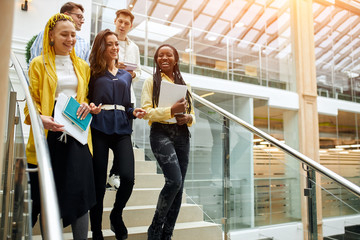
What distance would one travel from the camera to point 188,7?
8.21 metres

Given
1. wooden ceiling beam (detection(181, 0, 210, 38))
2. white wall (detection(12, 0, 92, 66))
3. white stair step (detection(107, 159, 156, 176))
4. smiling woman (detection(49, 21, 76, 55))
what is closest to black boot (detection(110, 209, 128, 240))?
smiling woman (detection(49, 21, 76, 55))

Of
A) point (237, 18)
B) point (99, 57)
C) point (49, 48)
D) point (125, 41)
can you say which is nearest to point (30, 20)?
point (125, 41)

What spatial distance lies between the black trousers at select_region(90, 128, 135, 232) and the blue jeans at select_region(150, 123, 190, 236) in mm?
223

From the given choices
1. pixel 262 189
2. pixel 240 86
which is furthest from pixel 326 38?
pixel 262 189

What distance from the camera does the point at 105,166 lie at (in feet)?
6.82

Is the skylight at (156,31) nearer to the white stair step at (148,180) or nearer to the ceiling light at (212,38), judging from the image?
the ceiling light at (212,38)

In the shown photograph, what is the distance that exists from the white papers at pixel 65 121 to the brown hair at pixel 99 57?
0.43m

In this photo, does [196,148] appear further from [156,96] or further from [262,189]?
[156,96]

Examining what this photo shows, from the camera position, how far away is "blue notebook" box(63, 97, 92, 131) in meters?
1.86

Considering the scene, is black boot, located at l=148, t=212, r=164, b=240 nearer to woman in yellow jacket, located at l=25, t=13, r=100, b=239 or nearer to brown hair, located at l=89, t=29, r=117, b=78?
woman in yellow jacket, located at l=25, t=13, r=100, b=239

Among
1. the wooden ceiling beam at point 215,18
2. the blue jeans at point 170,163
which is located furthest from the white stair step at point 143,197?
the wooden ceiling beam at point 215,18

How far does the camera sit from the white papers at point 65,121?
1.82 meters

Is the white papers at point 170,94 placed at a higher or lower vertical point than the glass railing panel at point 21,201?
higher

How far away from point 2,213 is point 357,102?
36.9 feet
